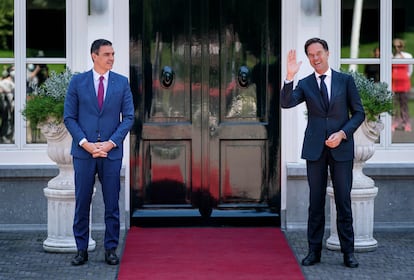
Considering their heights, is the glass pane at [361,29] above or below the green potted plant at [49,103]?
above

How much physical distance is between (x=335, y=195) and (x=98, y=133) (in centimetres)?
208

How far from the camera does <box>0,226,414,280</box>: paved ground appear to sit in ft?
28.5

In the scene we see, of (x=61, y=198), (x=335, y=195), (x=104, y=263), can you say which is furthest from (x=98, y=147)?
(x=335, y=195)

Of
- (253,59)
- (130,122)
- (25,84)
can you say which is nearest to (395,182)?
(253,59)

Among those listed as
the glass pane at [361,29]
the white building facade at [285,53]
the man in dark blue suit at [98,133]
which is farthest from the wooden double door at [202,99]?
the man in dark blue suit at [98,133]

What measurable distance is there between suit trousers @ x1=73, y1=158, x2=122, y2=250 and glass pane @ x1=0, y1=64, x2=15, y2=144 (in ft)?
6.53

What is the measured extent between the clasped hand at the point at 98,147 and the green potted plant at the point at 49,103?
2.11 feet

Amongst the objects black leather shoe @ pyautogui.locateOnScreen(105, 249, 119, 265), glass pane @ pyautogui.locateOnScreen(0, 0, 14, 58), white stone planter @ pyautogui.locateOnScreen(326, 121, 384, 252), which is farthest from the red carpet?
glass pane @ pyautogui.locateOnScreen(0, 0, 14, 58)

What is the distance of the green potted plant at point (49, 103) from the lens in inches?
366

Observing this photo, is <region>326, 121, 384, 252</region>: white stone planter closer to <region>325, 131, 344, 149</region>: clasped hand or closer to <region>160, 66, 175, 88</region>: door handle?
<region>325, 131, 344, 149</region>: clasped hand

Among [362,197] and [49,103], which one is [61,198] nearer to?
[49,103]

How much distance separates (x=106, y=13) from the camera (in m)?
10.4

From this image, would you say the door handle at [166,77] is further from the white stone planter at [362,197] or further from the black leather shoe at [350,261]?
the black leather shoe at [350,261]

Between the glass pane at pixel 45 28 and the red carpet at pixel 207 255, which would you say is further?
the glass pane at pixel 45 28
